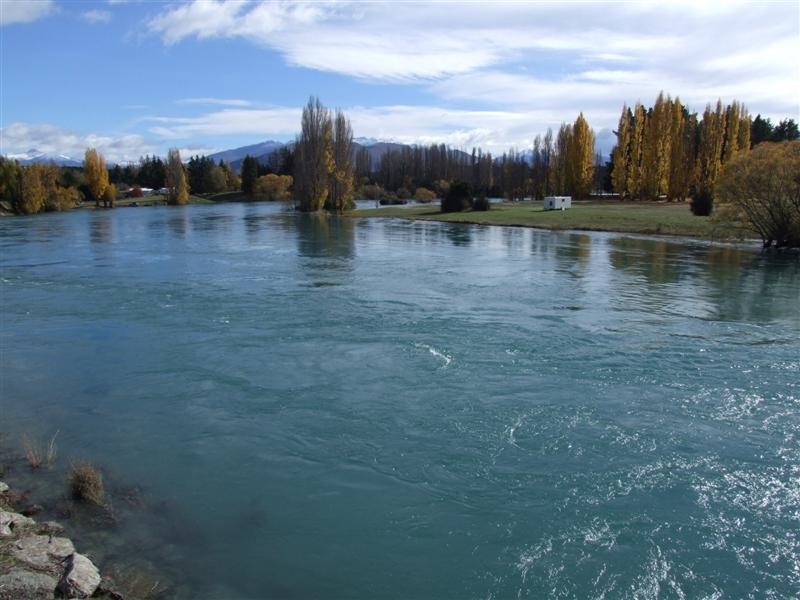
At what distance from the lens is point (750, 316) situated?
17.8 metres

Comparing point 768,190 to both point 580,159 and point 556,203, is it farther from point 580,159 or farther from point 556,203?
point 580,159

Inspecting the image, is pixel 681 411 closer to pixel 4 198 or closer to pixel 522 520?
pixel 522 520

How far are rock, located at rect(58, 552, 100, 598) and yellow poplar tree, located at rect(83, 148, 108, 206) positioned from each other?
4567 inches

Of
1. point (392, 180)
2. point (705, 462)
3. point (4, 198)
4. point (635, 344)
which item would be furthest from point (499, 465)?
point (392, 180)

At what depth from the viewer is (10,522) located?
268 inches

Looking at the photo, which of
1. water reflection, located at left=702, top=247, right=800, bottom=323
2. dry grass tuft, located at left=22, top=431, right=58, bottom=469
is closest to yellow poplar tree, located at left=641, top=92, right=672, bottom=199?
water reflection, located at left=702, top=247, right=800, bottom=323

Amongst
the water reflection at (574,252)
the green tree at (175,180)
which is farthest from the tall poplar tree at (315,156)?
the green tree at (175,180)

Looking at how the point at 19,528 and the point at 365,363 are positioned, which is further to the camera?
the point at 365,363

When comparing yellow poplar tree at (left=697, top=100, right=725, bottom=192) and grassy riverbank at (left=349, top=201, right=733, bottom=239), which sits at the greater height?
yellow poplar tree at (left=697, top=100, right=725, bottom=192)

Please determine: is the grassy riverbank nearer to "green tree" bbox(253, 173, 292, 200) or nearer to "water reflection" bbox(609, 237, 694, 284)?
"water reflection" bbox(609, 237, 694, 284)

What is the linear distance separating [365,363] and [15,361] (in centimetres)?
767

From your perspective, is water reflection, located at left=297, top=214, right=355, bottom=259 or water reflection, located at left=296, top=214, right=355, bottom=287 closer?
water reflection, located at left=296, top=214, right=355, bottom=287

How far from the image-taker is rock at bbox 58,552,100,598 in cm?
559

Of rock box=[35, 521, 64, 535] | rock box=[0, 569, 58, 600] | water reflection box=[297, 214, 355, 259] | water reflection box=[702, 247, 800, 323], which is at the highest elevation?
water reflection box=[297, 214, 355, 259]
